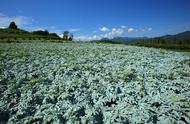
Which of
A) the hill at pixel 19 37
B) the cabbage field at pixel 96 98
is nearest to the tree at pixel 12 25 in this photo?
the hill at pixel 19 37

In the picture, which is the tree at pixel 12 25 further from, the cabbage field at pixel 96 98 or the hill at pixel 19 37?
the cabbage field at pixel 96 98

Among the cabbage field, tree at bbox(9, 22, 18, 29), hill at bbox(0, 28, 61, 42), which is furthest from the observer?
tree at bbox(9, 22, 18, 29)

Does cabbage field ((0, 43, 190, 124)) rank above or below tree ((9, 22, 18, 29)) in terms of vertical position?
below

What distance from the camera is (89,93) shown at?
6207 millimetres

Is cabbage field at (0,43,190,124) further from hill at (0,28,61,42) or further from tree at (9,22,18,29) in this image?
tree at (9,22,18,29)

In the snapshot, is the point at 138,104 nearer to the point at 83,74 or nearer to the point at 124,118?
the point at 124,118

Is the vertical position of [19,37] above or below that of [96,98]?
above

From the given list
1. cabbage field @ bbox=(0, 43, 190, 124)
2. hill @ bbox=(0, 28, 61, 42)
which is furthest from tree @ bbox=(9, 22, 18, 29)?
Answer: cabbage field @ bbox=(0, 43, 190, 124)

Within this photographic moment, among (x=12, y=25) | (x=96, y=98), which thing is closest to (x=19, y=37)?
(x=96, y=98)

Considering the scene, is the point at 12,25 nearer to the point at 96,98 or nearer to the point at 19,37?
the point at 19,37

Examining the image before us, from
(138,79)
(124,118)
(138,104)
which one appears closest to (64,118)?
(124,118)

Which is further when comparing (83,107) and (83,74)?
(83,74)

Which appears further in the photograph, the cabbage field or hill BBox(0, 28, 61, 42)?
hill BBox(0, 28, 61, 42)

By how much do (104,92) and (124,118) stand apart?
1650 mm
